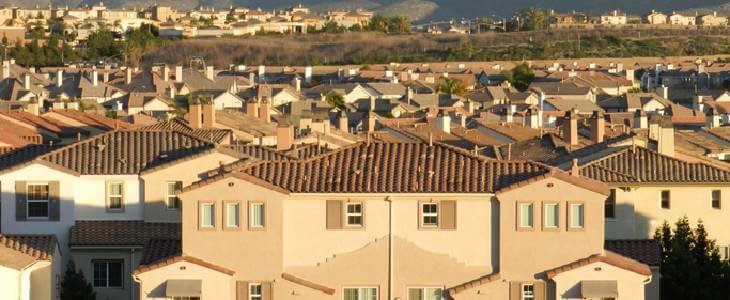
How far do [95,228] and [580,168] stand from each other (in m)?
8.13

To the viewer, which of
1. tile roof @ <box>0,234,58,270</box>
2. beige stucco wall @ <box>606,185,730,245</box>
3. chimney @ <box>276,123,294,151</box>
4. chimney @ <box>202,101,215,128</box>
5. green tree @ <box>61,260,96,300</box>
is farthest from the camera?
chimney @ <box>202,101,215,128</box>

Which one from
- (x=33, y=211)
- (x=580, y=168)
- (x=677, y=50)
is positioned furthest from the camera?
(x=677, y=50)

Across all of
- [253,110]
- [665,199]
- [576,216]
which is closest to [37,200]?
[576,216]

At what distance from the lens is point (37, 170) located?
33.7m

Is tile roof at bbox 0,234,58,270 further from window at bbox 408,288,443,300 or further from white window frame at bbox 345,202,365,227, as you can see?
window at bbox 408,288,443,300

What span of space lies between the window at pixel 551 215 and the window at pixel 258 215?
3.73 metres

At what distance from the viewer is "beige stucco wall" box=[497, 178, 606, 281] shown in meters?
28.9

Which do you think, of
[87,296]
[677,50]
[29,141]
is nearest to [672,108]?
[29,141]

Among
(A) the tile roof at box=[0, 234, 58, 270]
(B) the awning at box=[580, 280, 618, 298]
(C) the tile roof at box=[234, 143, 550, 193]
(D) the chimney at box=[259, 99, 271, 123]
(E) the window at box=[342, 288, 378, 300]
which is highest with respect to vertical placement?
(C) the tile roof at box=[234, 143, 550, 193]

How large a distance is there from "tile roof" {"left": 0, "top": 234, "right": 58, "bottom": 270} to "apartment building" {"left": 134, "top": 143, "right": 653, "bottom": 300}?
179 cm

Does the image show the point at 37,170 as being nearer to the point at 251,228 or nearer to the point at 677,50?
the point at 251,228

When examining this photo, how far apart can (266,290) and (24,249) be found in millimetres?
3807

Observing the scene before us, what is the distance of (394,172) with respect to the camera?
29.7m

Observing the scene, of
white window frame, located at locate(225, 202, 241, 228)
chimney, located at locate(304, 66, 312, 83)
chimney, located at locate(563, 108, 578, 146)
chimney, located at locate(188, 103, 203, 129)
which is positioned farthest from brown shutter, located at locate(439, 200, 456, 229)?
chimney, located at locate(304, 66, 312, 83)
